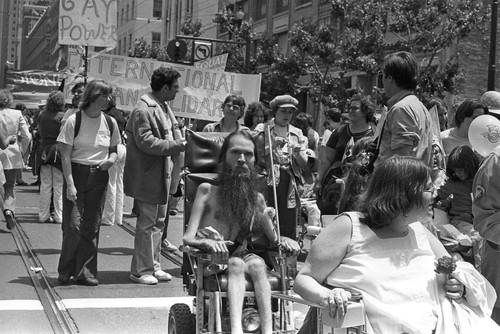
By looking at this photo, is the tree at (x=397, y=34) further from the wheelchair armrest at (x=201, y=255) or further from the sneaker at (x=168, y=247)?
the wheelchair armrest at (x=201, y=255)

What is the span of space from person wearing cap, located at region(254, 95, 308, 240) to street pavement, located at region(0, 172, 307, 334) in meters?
0.91

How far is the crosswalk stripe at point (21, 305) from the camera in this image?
23.6 ft

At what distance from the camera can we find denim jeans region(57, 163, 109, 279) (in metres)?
8.12

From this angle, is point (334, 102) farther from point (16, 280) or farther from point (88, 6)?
point (16, 280)

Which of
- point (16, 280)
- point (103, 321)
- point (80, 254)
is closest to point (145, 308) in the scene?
point (103, 321)

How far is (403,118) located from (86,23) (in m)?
10.1

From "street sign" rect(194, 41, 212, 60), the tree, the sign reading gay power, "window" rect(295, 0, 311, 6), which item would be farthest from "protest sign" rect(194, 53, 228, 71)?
"window" rect(295, 0, 311, 6)

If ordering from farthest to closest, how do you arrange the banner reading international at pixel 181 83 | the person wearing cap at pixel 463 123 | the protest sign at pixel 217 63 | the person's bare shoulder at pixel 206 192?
the protest sign at pixel 217 63 < the banner reading international at pixel 181 83 < the person wearing cap at pixel 463 123 < the person's bare shoulder at pixel 206 192

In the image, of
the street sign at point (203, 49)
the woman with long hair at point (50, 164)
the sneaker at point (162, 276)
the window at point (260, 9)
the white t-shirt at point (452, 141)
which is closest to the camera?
the white t-shirt at point (452, 141)

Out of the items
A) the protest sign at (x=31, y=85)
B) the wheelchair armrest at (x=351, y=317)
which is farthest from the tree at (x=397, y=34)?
the wheelchair armrest at (x=351, y=317)

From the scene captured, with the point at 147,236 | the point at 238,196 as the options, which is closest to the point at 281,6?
the point at 147,236

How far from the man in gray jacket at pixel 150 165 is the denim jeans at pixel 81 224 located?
1.18 feet

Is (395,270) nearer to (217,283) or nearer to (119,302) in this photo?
(217,283)

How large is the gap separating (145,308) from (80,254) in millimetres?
1137
